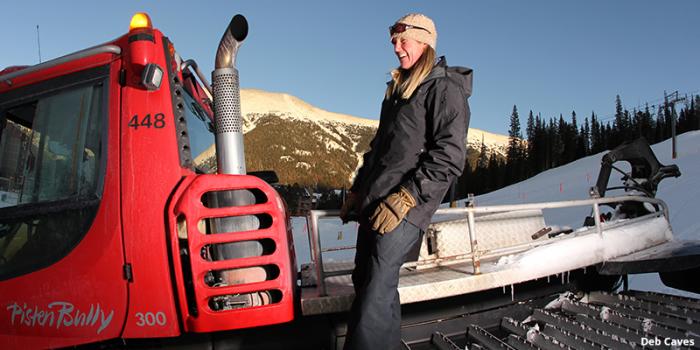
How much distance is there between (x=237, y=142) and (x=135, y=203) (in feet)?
2.20

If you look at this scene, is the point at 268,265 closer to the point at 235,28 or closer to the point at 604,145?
the point at 235,28

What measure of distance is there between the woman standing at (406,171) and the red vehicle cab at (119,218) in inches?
20.5

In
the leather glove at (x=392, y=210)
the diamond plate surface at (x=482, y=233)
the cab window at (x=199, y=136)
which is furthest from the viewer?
the diamond plate surface at (x=482, y=233)

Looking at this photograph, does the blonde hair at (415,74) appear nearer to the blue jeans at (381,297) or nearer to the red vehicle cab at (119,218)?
the blue jeans at (381,297)

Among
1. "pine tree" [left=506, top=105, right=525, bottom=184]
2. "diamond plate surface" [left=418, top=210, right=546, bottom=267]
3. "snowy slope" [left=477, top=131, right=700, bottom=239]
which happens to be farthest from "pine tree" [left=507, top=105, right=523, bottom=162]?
"diamond plate surface" [left=418, top=210, right=546, bottom=267]

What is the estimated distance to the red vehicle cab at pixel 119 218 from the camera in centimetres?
269

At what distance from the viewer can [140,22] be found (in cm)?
293

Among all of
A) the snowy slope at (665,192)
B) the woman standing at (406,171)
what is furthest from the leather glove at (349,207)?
the snowy slope at (665,192)

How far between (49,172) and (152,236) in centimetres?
86

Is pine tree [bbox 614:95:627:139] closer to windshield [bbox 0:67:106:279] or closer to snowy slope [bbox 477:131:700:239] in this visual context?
snowy slope [bbox 477:131:700:239]

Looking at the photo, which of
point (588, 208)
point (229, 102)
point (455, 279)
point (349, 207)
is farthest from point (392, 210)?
point (588, 208)

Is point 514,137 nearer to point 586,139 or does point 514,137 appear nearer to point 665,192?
point 586,139

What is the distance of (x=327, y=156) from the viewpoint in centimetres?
16375

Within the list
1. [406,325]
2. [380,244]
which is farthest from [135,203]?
[406,325]
